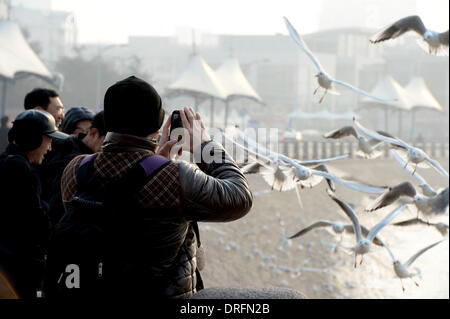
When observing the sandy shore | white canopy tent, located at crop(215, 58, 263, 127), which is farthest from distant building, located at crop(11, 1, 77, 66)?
the sandy shore

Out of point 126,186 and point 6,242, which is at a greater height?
point 126,186

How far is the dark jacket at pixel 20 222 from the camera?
272 centimetres

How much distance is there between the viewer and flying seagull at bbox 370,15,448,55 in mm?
3051

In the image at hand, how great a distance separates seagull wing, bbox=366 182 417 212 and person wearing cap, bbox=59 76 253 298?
5.18 feet

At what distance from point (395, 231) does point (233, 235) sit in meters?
6.90

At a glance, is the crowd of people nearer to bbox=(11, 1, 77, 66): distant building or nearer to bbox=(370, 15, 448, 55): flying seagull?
bbox=(370, 15, 448, 55): flying seagull

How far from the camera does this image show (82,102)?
97.9ft

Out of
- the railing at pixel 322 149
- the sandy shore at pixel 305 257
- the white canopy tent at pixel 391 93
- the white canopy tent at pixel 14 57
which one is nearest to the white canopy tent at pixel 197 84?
the railing at pixel 322 149

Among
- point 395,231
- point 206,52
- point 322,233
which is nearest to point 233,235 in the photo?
point 322,233

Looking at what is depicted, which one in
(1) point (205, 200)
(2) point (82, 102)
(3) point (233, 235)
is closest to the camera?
(1) point (205, 200)

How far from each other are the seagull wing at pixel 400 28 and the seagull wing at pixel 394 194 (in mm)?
772

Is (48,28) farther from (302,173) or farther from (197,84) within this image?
(302,173)

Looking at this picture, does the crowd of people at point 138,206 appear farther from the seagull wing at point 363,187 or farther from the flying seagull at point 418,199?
the flying seagull at point 418,199
